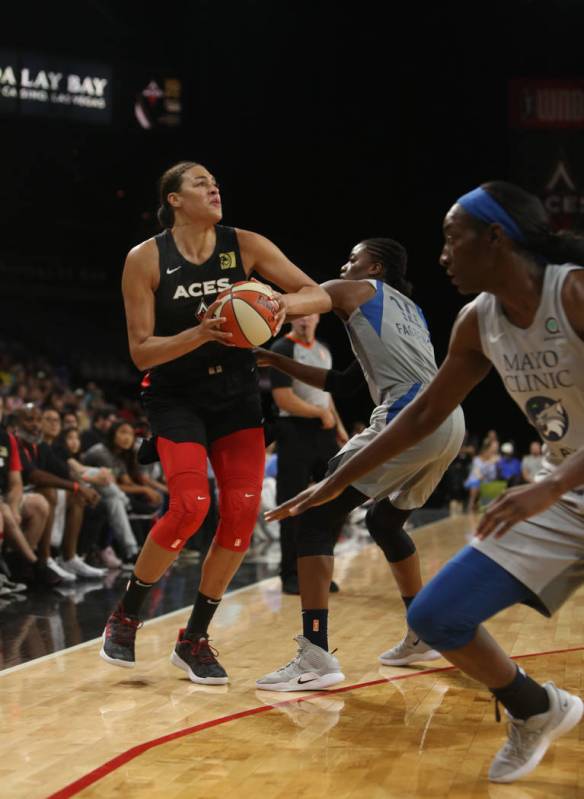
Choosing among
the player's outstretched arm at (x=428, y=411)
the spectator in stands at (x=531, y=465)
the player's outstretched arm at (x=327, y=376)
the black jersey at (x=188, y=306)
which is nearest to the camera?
the player's outstretched arm at (x=428, y=411)

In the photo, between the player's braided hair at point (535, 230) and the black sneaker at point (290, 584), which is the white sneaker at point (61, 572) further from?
the player's braided hair at point (535, 230)

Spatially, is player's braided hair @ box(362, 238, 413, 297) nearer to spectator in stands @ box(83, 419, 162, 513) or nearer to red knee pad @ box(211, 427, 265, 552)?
red knee pad @ box(211, 427, 265, 552)

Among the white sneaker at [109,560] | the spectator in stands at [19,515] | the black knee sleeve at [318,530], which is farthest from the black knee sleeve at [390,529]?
the white sneaker at [109,560]

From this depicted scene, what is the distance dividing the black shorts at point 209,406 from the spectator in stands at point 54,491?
134 inches

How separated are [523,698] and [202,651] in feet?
5.61

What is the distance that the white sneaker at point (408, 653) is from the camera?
4371 millimetres

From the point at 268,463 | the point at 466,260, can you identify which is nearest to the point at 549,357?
the point at 466,260

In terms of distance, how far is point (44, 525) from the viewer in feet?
24.1

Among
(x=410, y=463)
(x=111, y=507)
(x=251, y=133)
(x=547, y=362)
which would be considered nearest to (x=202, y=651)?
(x=410, y=463)

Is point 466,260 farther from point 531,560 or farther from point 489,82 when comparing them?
point 489,82

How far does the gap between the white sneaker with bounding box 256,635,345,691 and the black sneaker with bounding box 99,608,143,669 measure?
549 mm

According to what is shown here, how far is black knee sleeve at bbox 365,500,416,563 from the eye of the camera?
461 centimetres

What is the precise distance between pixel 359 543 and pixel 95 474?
3.99m

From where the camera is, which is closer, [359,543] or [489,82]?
[359,543]
